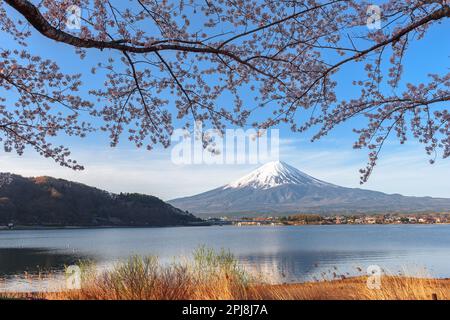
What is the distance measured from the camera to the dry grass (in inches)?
204

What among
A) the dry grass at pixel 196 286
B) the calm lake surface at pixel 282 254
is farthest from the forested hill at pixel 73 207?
the dry grass at pixel 196 286

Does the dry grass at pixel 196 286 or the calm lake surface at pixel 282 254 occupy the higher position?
the dry grass at pixel 196 286

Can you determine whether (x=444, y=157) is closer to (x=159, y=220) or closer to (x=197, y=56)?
(x=197, y=56)

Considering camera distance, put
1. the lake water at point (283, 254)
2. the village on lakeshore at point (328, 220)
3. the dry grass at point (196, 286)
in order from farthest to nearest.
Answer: the village on lakeshore at point (328, 220) → the lake water at point (283, 254) → the dry grass at point (196, 286)

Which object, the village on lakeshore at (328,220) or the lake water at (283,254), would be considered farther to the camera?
the village on lakeshore at (328,220)

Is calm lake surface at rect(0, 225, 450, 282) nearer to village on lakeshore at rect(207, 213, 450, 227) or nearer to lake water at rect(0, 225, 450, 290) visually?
lake water at rect(0, 225, 450, 290)

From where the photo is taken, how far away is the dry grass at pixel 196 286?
518 centimetres

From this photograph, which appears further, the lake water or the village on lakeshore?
the village on lakeshore

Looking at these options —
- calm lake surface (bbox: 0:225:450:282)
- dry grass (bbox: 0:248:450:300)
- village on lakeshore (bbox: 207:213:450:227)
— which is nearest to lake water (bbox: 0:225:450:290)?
calm lake surface (bbox: 0:225:450:282)

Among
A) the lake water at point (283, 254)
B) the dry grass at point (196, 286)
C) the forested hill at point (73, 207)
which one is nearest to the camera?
the dry grass at point (196, 286)

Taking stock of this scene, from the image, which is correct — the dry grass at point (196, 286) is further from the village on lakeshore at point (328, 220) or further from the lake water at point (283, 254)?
the village on lakeshore at point (328, 220)
